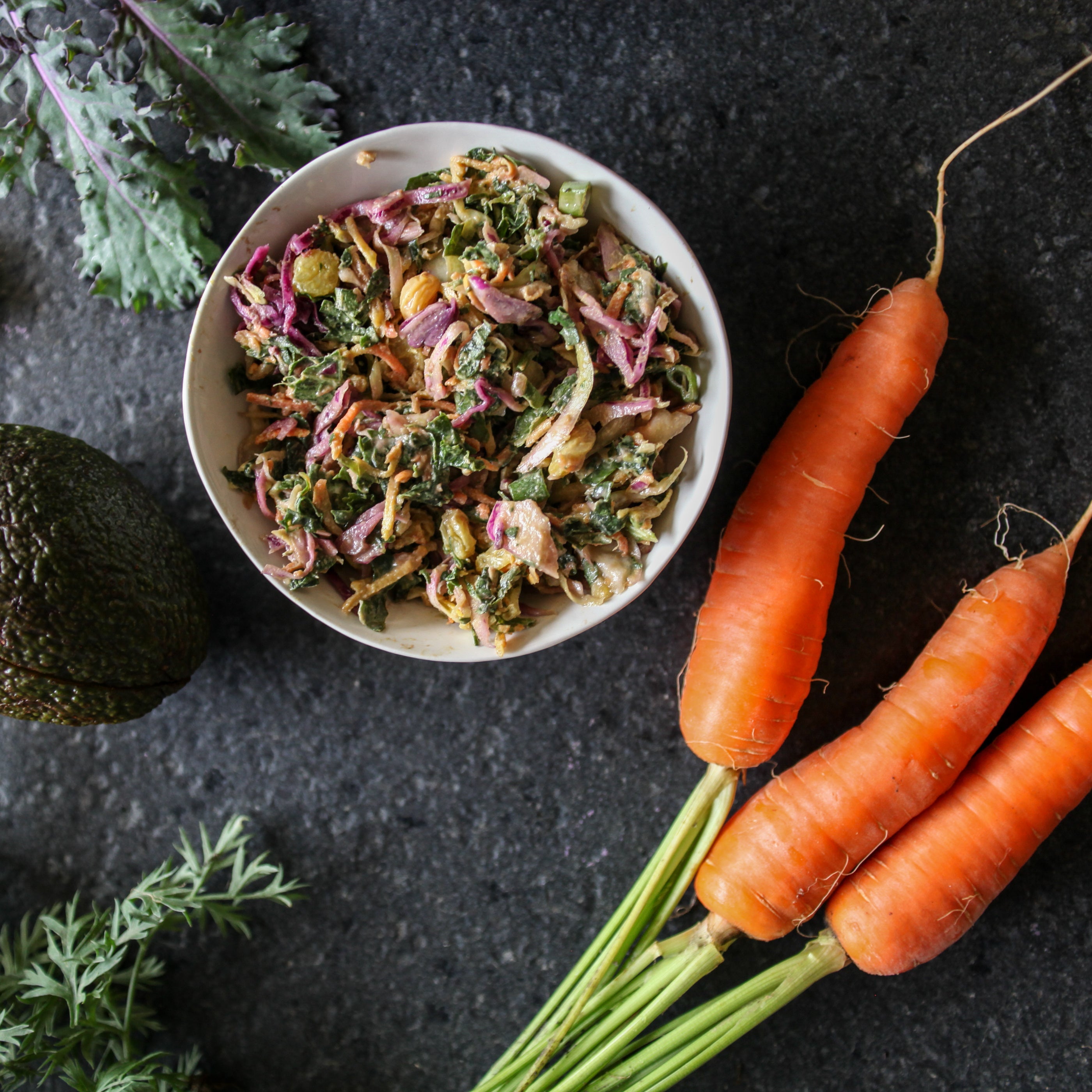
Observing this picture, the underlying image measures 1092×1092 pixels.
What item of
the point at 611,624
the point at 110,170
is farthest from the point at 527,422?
the point at 110,170

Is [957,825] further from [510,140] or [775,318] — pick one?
[510,140]

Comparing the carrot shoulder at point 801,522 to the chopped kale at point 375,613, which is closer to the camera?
the chopped kale at point 375,613

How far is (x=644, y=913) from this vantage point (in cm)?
182

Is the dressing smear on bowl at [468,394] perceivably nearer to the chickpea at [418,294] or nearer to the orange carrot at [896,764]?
the chickpea at [418,294]

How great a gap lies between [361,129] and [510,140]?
0.52 meters

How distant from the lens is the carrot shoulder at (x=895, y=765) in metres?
1.78

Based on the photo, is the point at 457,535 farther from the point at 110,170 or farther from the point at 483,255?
the point at 110,170

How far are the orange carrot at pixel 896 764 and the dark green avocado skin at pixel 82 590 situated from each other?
3.86 feet

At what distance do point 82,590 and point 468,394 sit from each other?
75 cm

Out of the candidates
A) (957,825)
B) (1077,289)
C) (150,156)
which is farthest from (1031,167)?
(150,156)

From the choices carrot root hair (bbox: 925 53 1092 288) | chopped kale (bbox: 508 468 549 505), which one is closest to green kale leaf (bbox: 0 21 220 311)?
chopped kale (bbox: 508 468 549 505)

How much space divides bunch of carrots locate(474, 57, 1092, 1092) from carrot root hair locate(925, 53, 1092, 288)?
1 centimetres

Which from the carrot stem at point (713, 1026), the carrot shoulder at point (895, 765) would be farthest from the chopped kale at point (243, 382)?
the carrot stem at point (713, 1026)

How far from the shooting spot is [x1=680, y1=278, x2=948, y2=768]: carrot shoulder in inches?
69.2
